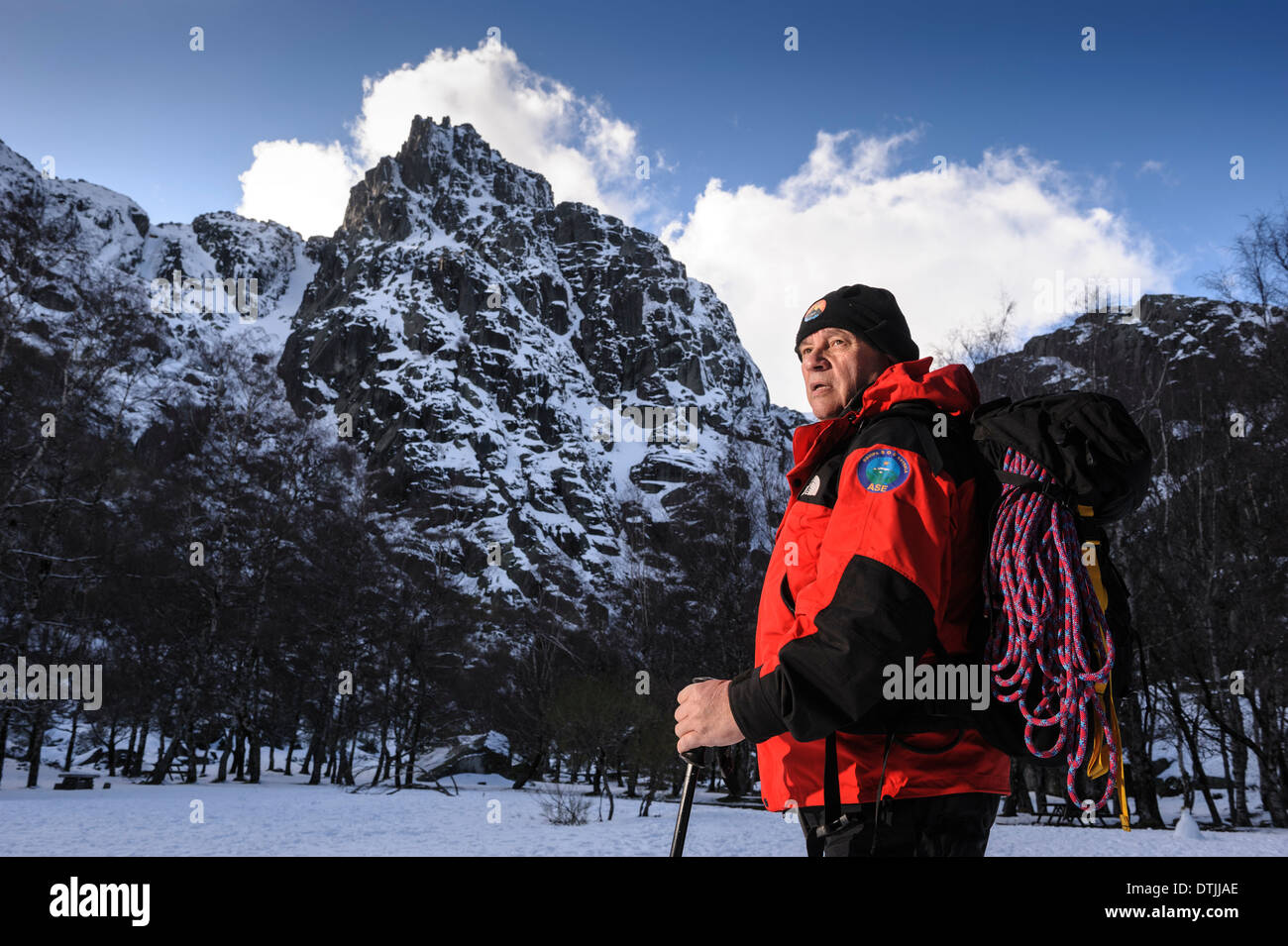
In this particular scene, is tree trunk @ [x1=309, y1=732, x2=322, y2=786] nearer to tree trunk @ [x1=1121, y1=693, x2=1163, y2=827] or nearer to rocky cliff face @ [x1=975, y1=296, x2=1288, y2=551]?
tree trunk @ [x1=1121, y1=693, x2=1163, y2=827]

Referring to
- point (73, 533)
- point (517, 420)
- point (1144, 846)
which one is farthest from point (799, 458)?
point (517, 420)

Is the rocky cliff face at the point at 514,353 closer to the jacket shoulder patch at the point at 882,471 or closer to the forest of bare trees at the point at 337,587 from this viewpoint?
the forest of bare trees at the point at 337,587

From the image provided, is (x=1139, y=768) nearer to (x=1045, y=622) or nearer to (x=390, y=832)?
(x=390, y=832)

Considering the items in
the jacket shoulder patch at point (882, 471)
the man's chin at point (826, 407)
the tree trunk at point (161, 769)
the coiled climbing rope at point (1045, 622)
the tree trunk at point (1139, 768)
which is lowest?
the tree trunk at point (161, 769)

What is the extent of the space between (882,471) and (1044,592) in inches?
16.0

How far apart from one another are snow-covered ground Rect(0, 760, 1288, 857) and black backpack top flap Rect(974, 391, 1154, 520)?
979cm

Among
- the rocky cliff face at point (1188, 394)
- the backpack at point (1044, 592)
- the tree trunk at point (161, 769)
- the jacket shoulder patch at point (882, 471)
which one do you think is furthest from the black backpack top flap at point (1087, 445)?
the tree trunk at point (161, 769)

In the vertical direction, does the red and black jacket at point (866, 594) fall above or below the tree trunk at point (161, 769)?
above

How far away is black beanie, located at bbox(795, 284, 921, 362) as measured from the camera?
2.23 m

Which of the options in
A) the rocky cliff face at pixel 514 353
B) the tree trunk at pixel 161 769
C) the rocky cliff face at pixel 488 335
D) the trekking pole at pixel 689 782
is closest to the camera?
the trekking pole at pixel 689 782

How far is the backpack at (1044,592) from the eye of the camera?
1614mm

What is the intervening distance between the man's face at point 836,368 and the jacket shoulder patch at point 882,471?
573mm

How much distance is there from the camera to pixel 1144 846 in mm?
12312
